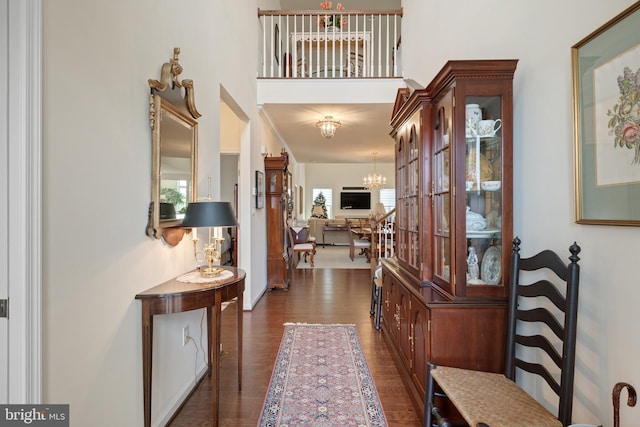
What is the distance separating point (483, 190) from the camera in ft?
6.01

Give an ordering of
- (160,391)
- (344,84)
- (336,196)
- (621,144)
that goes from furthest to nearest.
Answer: (336,196) → (344,84) → (160,391) → (621,144)

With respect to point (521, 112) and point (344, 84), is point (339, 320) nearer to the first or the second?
point (521, 112)

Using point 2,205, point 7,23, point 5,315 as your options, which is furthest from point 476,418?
point 7,23

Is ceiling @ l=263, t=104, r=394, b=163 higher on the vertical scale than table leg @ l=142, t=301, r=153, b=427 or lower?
higher

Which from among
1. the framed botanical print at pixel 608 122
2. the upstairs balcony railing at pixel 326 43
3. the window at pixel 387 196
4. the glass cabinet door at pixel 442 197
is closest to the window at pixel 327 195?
the window at pixel 387 196

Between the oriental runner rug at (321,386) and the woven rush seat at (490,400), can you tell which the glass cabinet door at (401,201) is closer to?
the oriental runner rug at (321,386)

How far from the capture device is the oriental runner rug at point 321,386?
1.99 m

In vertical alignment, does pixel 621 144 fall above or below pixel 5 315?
above

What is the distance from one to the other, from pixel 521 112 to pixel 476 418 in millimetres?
1547

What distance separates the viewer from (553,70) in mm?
1508

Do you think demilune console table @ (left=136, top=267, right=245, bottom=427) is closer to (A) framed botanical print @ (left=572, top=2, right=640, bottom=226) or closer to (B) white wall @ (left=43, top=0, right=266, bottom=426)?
(B) white wall @ (left=43, top=0, right=266, bottom=426)

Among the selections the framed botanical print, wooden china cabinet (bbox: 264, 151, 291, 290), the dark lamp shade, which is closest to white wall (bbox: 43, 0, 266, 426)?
the dark lamp shade

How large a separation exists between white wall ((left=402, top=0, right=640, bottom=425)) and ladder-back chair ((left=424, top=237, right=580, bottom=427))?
0.33 ft

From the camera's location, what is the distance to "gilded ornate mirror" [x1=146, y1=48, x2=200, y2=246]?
5.91ft
